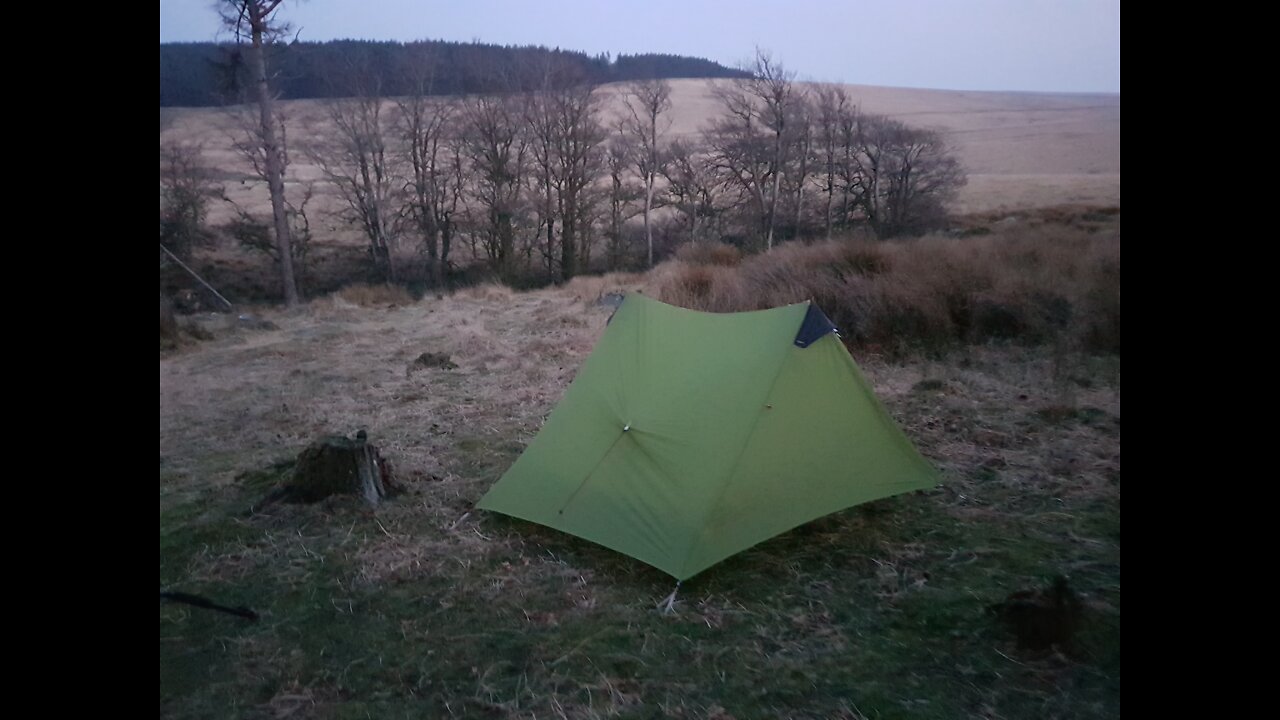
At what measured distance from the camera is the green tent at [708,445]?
5.13 m

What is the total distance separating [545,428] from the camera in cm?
620

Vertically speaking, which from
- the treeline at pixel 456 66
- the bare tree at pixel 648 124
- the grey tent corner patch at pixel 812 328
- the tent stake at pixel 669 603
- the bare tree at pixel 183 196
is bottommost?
the tent stake at pixel 669 603

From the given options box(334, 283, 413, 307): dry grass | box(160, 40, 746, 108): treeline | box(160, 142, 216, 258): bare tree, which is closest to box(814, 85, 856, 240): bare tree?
box(160, 40, 746, 108): treeline

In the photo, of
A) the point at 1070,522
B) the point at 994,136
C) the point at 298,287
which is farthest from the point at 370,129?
the point at 1070,522

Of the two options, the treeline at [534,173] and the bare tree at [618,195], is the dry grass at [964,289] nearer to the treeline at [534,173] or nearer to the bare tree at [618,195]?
the treeline at [534,173]

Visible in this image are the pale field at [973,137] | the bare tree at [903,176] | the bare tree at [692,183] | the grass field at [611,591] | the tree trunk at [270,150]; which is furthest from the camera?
the bare tree at [692,183]

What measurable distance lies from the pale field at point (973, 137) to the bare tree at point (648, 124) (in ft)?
2.39

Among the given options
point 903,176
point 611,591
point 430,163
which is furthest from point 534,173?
point 611,591

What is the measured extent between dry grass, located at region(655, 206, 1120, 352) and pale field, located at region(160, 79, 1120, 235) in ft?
3.53

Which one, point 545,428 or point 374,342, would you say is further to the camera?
point 374,342

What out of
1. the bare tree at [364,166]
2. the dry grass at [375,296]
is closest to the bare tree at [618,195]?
the bare tree at [364,166]
